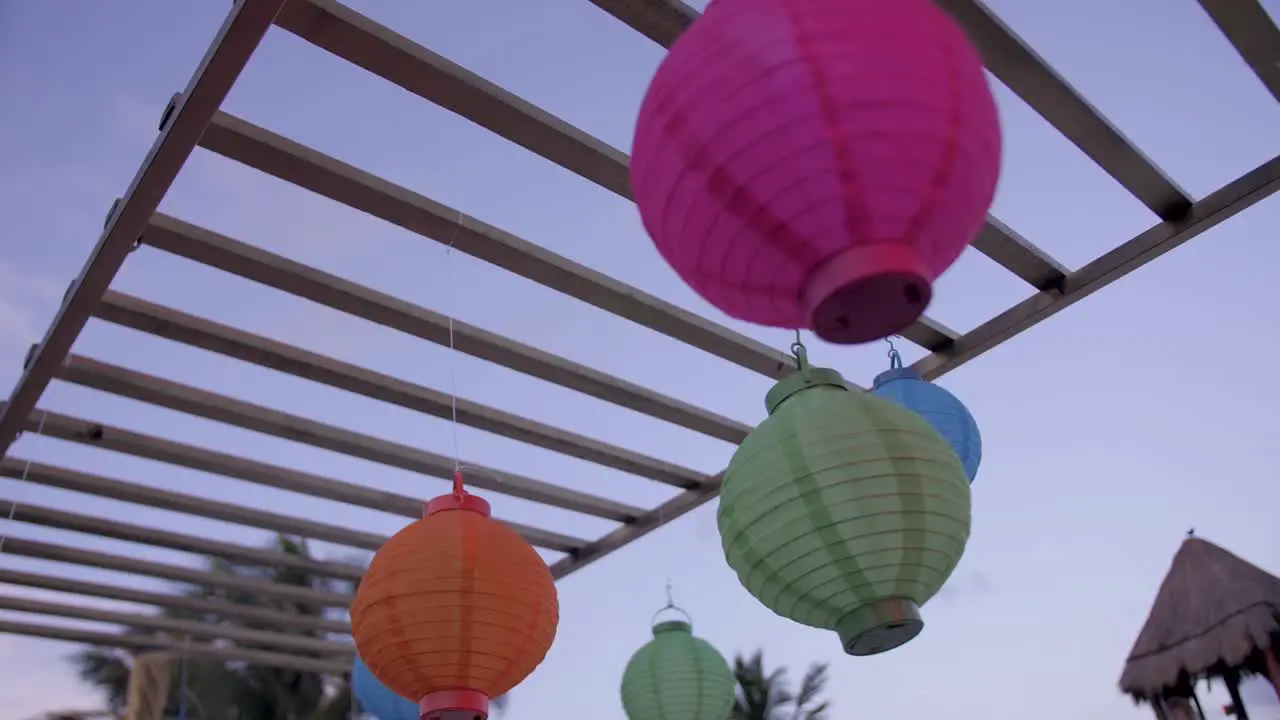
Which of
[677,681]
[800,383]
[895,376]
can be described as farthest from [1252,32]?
[677,681]

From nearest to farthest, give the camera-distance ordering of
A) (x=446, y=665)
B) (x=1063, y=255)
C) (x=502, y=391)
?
(x=446, y=665)
(x=1063, y=255)
(x=502, y=391)

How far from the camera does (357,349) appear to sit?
399cm

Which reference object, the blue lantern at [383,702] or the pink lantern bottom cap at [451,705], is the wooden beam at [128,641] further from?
the pink lantern bottom cap at [451,705]

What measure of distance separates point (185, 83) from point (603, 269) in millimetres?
1564

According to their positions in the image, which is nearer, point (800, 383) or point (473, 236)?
point (800, 383)

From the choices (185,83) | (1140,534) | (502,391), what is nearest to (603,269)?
(502,391)

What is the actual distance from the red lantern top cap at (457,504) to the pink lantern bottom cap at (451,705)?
418 millimetres

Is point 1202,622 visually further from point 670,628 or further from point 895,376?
point 895,376

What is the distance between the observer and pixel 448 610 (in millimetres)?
2074

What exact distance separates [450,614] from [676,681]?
1.67 m

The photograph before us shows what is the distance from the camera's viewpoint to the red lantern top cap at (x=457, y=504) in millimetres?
2316

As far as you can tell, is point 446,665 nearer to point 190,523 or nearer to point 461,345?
point 461,345

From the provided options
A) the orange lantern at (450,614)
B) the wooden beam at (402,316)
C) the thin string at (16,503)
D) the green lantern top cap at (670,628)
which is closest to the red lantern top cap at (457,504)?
the orange lantern at (450,614)

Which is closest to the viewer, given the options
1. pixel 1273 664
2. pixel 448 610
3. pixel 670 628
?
pixel 448 610
